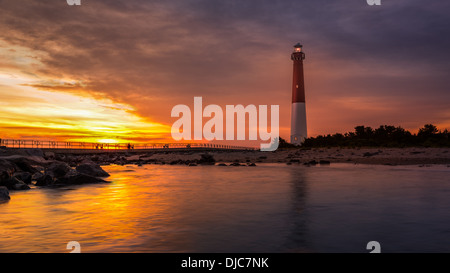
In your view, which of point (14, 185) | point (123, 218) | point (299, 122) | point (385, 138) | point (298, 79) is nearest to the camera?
point (123, 218)

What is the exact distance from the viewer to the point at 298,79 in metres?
61.4

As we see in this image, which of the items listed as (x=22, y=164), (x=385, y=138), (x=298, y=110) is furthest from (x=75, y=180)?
(x=298, y=110)

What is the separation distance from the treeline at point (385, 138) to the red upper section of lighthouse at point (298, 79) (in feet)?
23.2

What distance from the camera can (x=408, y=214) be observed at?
10.0 metres

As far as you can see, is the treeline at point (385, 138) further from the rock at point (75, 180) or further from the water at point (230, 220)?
the rock at point (75, 180)

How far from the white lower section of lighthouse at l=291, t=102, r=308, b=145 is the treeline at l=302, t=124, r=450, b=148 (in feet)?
6.36

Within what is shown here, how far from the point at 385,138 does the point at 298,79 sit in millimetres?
18380

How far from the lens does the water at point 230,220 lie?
7000 millimetres

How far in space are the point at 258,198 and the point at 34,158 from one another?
1971 centimetres

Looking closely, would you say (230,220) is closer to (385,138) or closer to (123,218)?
(123,218)

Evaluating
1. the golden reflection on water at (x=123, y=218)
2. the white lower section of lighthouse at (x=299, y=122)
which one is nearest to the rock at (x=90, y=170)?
the golden reflection on water at (x=123, y=218)
